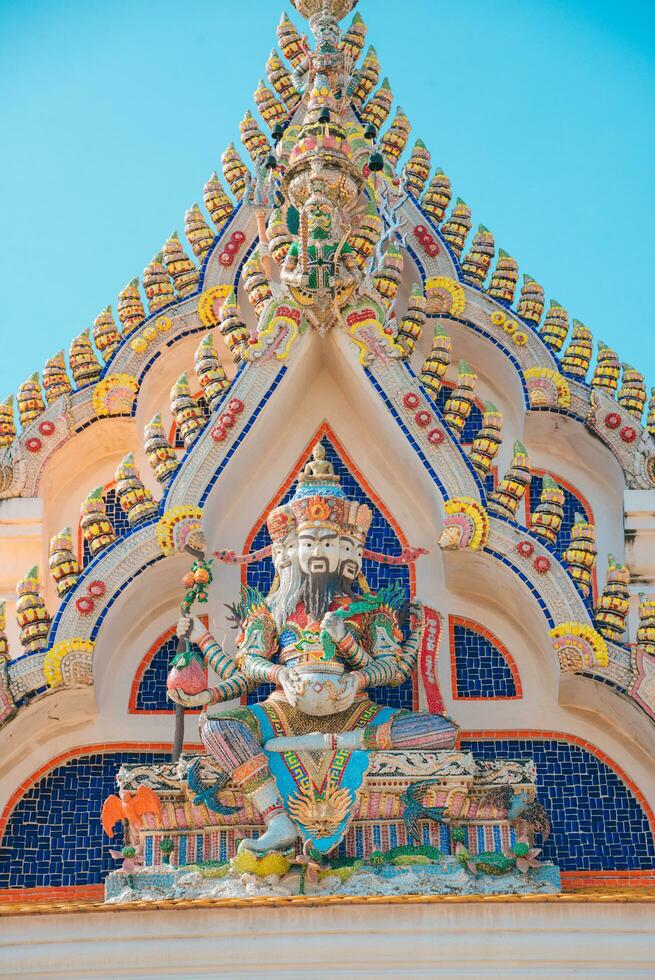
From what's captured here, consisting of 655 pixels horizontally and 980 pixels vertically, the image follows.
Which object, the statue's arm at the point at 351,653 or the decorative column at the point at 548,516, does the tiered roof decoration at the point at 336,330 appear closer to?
the decorative column at the point at 548,516

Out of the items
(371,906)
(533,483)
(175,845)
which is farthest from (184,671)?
(533,483)

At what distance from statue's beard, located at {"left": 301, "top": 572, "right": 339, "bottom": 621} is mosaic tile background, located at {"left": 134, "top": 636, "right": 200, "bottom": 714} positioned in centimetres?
123

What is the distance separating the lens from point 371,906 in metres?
10.3

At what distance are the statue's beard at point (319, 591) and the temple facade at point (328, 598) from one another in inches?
0.9

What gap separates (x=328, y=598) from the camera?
38.3ft

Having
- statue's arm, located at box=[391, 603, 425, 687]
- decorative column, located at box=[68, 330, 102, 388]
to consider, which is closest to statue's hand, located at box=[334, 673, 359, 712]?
statue's arm, located at box=[391, 603, 425, 687]

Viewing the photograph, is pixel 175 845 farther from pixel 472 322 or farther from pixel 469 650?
pixel 472 322

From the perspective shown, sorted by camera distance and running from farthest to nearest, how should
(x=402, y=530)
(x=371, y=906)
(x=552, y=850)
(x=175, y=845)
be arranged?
(x=402, y=530)
(x=552, y=850)
(x=175, y=845)
(x=371, y=906)

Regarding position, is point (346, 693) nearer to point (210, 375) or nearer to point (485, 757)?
point (485, 757)

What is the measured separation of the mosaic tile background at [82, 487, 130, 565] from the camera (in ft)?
44.5

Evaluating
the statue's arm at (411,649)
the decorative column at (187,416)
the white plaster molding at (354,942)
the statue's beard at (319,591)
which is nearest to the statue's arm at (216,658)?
the statue's beard at (319,591)

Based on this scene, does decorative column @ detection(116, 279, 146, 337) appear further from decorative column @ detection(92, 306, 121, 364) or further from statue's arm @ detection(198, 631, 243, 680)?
statue's arm @ detection(198, 631, 243, 680)

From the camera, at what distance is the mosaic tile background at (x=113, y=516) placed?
1358cm

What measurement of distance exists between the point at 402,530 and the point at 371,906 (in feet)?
10.5
